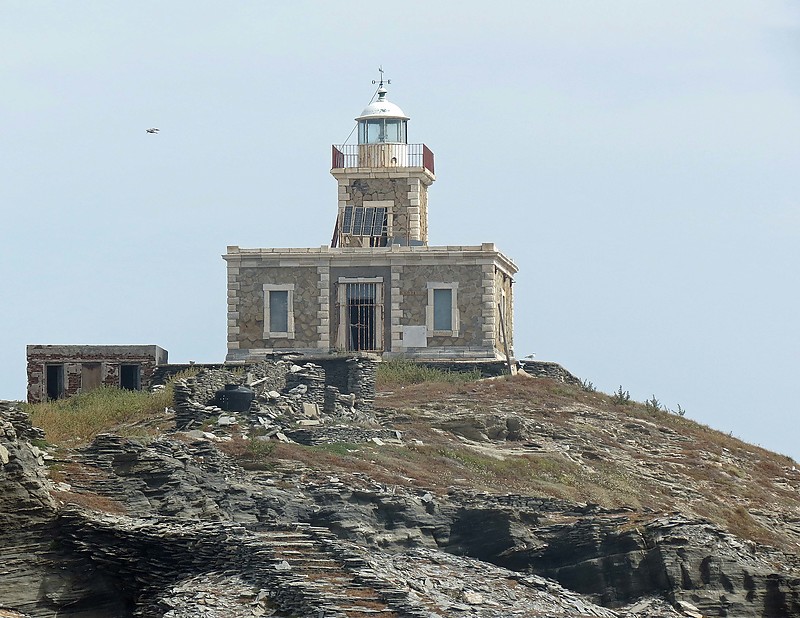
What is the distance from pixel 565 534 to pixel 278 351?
22.5 m

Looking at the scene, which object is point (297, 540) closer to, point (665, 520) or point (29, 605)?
point (29, 605)

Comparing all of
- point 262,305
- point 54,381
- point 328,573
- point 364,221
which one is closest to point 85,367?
point 54,381

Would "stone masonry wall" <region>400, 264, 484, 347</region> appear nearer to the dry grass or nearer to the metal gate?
the metal gate

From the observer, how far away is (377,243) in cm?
7250

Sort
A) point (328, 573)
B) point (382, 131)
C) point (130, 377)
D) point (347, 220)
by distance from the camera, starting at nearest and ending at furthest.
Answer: point (328, 573)
point (130, 377)
point (347, 220)
point (382, 131)

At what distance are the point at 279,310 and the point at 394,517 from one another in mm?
23583

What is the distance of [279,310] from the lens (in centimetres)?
6944

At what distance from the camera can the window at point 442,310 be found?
68875mm

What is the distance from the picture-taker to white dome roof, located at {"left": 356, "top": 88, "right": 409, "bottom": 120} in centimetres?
7494

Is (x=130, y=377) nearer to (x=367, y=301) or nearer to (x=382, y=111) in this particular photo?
(x=367, y=301)

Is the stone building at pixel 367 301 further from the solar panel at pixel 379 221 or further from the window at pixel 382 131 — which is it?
the window at pixel 382 131

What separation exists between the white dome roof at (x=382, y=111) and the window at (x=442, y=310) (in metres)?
8.47

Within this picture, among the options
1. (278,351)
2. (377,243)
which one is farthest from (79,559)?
(377,243)

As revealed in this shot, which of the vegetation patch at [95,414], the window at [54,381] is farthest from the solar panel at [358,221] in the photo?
the vegetation patch at [95,414]
